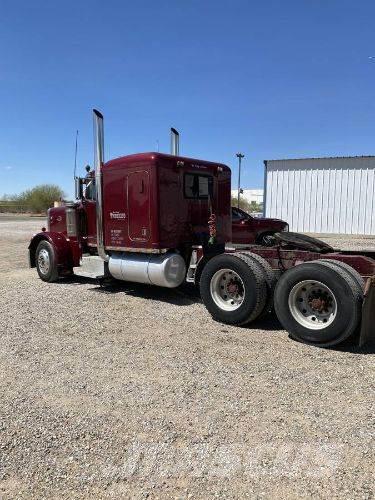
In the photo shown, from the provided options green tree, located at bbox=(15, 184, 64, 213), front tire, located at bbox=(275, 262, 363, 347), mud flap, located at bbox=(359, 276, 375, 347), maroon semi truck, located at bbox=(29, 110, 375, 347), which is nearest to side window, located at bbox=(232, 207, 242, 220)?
maroon semi truck, located at bbox=(29, 110, 375, 347)

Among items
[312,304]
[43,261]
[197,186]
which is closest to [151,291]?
[197,186]

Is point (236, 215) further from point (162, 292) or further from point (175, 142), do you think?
point (162, 292)

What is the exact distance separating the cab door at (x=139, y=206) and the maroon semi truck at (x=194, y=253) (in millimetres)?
18

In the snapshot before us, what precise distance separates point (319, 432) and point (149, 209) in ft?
17.8

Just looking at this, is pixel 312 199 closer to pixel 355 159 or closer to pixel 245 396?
pixel 355 159

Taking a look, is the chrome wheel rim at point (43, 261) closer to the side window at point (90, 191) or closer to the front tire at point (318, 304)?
the side window at point (90, 191)

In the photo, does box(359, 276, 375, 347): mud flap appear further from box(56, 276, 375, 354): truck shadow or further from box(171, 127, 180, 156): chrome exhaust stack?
box(171, 127, 180, 156): chrome exhaust stack

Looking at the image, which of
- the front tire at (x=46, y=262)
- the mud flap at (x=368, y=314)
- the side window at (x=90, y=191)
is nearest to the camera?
the mud flap at (x=368, y=314)

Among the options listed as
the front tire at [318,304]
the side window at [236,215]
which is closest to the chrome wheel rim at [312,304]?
the front tire at [318,304]

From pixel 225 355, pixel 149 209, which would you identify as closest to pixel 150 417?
pixel 225 355

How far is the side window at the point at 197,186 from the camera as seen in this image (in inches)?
347

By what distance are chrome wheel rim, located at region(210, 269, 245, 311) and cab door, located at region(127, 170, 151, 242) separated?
6.33 ft

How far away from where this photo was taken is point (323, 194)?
24438 mm

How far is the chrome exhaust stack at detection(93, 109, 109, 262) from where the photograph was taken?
9.01m
